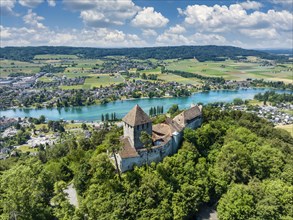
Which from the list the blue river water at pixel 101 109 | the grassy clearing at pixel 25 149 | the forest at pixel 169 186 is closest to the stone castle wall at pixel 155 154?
the forest at pixel 169 186

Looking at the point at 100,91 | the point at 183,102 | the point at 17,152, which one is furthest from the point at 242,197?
the point at 100,91

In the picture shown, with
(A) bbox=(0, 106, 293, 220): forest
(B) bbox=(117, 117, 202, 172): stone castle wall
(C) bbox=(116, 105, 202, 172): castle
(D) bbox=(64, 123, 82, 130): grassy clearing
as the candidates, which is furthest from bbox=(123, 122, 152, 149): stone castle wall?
(D) bbox=(64, 123, 82, 130): grassy clearing

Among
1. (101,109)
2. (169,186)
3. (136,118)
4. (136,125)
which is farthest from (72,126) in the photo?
(169,186)

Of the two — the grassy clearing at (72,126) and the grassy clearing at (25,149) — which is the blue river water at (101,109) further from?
the grassy clearing at (25,149)

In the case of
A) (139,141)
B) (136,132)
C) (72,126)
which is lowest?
(72,126)

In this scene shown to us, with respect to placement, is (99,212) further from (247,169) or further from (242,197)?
(247,169)

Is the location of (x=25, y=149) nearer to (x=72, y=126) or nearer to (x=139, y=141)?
(x=72, y=126)
